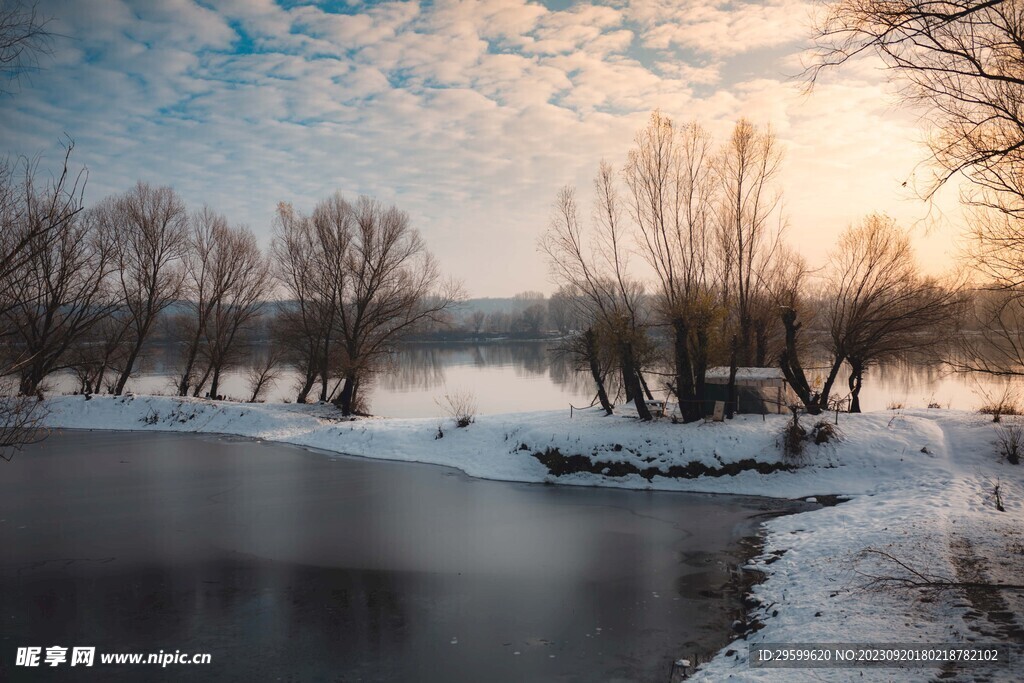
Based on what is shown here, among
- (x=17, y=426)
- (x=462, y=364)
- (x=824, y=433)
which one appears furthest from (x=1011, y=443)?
(x=462, y=364)

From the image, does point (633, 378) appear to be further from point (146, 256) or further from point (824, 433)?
point (146, 256)

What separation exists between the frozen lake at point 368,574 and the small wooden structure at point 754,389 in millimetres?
6945

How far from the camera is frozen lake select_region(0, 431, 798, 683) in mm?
7152

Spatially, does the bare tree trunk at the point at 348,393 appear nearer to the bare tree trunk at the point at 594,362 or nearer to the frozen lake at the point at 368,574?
the frozen lake at the point at 368,574

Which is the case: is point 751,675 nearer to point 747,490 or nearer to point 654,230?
point 747,490

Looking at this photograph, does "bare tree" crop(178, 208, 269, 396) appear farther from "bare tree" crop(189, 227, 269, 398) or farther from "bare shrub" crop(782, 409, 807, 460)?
"bare shrub" crop(782, 409, 807, 460)

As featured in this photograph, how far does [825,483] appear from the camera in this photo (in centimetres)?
1577

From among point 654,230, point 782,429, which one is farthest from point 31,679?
point 654,230

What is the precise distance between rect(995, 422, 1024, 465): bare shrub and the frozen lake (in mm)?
6762

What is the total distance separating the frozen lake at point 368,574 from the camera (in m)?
7.15


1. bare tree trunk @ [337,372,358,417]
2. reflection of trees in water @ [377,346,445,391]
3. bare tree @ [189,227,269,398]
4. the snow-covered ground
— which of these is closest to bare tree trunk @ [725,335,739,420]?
the snow-covered ground

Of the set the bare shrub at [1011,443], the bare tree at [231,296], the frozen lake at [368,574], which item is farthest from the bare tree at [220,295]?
the bare shrub at [1011,443]

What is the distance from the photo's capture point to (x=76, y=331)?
89.9 ft

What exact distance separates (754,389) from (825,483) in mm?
6498
